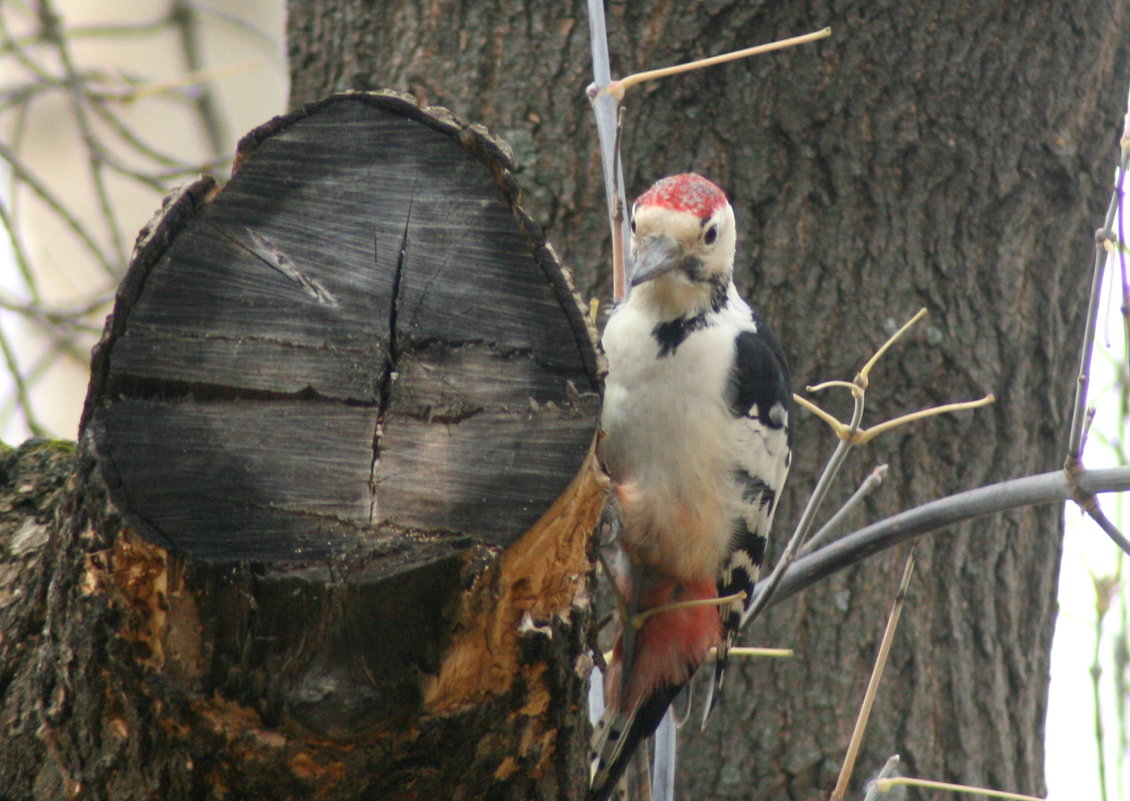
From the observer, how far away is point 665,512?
227 centimetres

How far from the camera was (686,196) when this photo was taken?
2.18 m

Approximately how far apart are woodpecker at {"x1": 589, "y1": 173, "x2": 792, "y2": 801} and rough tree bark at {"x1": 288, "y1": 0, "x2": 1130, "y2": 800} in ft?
0.80

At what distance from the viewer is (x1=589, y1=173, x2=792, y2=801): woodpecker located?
2215mm

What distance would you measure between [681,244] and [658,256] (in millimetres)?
52

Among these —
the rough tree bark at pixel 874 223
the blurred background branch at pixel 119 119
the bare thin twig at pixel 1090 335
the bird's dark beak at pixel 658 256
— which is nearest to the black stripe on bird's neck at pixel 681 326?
the bird's dark beak at pixel 658 256

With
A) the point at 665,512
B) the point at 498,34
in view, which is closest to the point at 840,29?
the point at 498,34

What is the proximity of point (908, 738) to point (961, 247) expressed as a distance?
3.40 ft

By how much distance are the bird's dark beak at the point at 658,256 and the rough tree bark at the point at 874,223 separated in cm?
41

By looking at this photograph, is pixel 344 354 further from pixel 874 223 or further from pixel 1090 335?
pixel 874 223

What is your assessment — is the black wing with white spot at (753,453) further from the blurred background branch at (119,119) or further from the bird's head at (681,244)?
the blurred background branch at (119,119)

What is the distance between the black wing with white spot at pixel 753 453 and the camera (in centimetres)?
228

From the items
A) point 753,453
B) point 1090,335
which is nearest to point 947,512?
point 1090,335

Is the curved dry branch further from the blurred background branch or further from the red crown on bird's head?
the blurred background branch

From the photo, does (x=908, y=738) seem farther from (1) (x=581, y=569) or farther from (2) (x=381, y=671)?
(2) (x=381, y=671)
